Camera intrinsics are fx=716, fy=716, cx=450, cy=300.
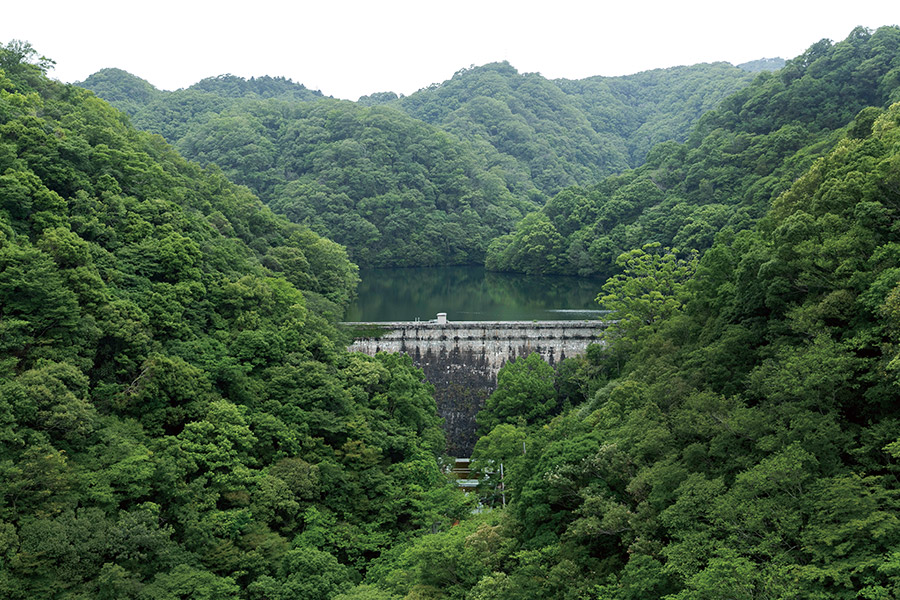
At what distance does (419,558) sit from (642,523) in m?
5.83

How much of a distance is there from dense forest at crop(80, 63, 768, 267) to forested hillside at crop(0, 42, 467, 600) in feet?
136

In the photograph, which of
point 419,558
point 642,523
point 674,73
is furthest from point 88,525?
point 674,73

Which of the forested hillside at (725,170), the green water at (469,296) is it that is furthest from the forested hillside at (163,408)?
the forested hillside at (725,170)

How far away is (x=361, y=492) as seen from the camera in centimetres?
2162

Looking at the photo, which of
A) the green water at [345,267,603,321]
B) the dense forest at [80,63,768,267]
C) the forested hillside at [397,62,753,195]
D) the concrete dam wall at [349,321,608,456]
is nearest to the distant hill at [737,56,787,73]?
the forested hillside at [397,62,753,195]

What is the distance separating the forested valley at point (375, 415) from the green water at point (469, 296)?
10012 millimetres

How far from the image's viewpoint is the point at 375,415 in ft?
80.6

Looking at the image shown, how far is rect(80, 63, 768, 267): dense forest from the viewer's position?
7038 centimetres

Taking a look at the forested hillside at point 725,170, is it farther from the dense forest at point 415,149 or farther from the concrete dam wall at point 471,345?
the concrete dam wall at point 471,345

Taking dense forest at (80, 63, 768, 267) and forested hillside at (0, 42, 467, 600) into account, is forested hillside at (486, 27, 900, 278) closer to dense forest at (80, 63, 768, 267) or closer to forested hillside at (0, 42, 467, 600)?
dense forest at (80, 63, 768, 267)

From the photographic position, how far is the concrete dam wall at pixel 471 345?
1304 inches

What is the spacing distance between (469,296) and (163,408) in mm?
35051

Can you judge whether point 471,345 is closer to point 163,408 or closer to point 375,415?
point 375,415

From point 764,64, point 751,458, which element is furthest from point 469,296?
point 764,64
